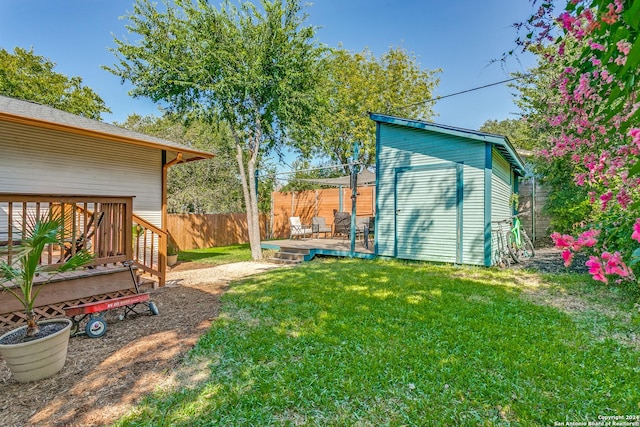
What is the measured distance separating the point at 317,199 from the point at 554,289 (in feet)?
33.8

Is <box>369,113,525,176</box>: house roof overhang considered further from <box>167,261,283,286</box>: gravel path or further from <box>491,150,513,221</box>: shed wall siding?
<box>167,261,283,286</box>: gravel path

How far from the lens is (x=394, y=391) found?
2.36 m

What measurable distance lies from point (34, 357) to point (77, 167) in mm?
4913

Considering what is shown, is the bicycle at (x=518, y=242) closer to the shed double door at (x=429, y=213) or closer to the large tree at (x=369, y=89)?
the shed double door at (x=429, y=213)

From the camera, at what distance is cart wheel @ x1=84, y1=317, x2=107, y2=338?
3.61 metres

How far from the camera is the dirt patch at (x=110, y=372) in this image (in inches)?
89.0

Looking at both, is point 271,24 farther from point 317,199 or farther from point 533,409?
point 533,409

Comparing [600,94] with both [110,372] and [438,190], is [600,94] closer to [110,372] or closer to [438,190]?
[110,372]

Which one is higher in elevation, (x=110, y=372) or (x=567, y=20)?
(x=567, y=20)

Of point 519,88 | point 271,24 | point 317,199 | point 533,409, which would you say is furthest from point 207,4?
point 519,88

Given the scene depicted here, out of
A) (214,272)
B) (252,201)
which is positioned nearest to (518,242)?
(252,201)

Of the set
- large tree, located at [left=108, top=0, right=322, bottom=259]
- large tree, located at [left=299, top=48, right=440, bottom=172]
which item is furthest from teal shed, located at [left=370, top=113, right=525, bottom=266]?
large tree, located at [left=299, top=48, right=440, bottom=172]

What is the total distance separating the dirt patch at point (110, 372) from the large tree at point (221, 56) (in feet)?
20.2

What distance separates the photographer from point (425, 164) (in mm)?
7578
